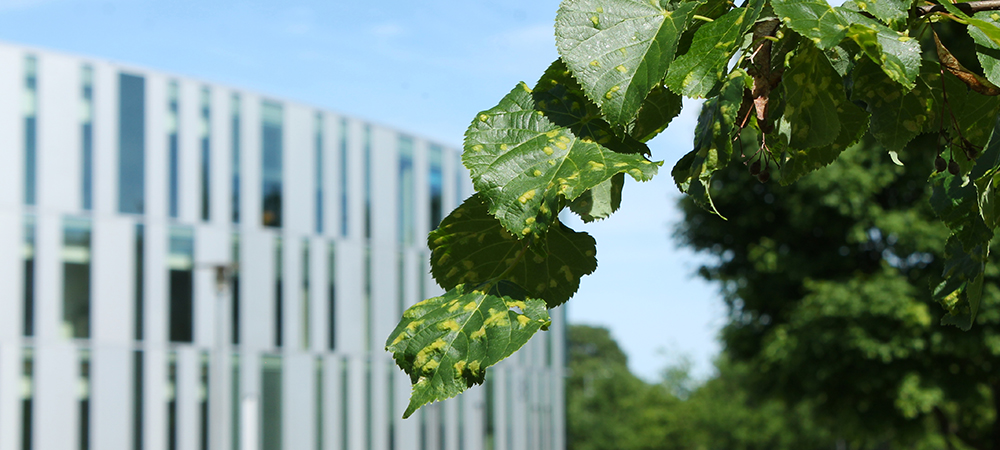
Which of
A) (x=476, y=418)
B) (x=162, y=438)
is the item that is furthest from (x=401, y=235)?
(x=162, y=438)

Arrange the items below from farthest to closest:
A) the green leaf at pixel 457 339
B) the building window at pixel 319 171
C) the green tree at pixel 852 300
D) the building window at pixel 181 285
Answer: the building window at pixel 319 171, the building window at pixel 181 285, the green tree at pixel 852 300, the green leaf at pixel 457 339

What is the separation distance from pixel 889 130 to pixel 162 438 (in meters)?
23.9

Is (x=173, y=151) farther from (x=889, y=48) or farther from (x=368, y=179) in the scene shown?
(x=889, y=48)

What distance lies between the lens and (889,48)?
95 cm

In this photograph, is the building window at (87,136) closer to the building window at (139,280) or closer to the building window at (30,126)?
the building window at (30,126)

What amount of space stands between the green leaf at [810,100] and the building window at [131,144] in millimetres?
24037

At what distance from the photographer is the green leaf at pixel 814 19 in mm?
930

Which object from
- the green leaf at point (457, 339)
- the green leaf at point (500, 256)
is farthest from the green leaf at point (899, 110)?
the green leaf at point (457, 339)

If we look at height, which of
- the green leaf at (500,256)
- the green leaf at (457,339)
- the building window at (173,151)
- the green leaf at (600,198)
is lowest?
the green leaf at (457,339)

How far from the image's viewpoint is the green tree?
637 inches

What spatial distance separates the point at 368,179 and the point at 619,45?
2879 cm

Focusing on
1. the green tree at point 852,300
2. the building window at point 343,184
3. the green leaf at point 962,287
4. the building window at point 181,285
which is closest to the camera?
the green leaf at point 962,287

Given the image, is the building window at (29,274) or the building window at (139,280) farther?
the building window at (139,280)

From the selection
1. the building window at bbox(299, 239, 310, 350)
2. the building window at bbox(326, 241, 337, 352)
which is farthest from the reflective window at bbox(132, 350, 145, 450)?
the building window at bbox(326, 241, 337, 352)
